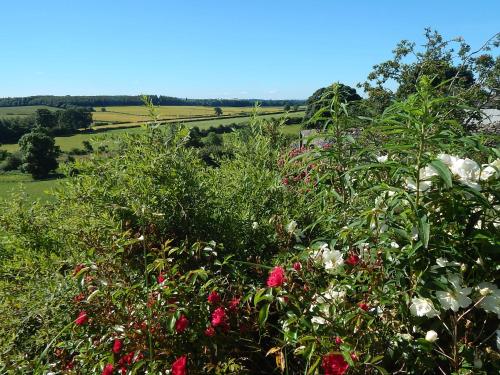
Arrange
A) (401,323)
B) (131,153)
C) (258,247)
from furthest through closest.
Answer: (131,153)
(258,247)
(401,323)

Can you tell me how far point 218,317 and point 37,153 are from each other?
58.5 m

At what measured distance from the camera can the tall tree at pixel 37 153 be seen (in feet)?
166

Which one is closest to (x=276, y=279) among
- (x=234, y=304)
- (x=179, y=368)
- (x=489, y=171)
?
(x=234, y=304)

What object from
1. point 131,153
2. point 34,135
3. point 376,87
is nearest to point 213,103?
point 34,135

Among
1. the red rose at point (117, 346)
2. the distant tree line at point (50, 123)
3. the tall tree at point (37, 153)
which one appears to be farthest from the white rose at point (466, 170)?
the distant tree line at point (50, 123)

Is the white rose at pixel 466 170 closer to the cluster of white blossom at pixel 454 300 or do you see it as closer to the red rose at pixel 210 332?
the cluster of white blossom at pixel 454 300

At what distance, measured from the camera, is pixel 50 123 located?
58469 mm

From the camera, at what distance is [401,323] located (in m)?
1.56

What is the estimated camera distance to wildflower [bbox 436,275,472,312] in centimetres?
139

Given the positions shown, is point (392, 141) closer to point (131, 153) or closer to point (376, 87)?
point (131, 153)

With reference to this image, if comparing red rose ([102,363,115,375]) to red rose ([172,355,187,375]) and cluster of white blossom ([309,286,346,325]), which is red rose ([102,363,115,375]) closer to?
red rose ([172,355,187,375])

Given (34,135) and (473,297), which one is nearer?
(473,297)

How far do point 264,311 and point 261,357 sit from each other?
0.54 metres

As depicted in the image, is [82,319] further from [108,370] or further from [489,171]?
[489,171]
